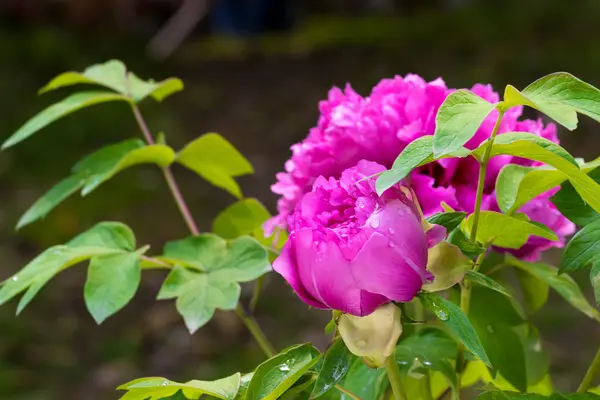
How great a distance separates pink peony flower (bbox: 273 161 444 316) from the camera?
0.35 meters

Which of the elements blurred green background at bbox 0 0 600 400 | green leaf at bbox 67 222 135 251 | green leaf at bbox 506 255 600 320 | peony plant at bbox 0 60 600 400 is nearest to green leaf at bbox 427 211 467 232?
peony plant at bbox 0 60 600 400

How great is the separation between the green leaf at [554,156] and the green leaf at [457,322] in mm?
68

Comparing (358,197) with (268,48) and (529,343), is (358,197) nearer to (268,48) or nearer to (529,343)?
(529,343)

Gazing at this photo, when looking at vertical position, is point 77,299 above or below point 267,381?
below

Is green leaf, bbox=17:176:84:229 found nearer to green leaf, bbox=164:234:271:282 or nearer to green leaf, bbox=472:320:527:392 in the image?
green leaf, bbox=164:234:271:282

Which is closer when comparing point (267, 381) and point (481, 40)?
point (267, 381)

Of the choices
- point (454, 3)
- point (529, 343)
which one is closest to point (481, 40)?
point (454, 3)

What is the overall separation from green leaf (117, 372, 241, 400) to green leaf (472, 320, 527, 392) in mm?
161

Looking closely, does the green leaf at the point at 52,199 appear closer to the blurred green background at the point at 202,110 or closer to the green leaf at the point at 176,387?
the green leaf at the point at 176,387

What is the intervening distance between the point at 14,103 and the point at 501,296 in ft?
9.77

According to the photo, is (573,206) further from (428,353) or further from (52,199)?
(52,199)

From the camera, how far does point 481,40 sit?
12.4 feet

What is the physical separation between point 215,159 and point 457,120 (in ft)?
0.91

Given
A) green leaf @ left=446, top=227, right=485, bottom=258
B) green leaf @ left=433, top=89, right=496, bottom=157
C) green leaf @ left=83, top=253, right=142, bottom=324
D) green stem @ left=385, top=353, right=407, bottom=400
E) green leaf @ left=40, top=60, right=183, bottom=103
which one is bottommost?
green stem @ left=385, top=353, right=407, bottom=400
